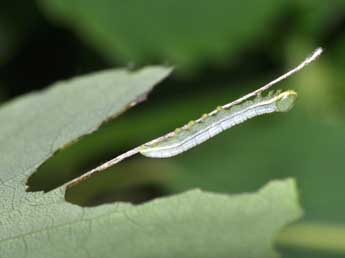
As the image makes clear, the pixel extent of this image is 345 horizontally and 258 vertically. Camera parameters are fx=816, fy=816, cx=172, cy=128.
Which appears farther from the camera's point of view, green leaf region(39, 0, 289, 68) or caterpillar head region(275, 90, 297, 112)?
green leaf region(39, 0, 289, 68)

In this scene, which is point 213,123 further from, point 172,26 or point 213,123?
point 172,26

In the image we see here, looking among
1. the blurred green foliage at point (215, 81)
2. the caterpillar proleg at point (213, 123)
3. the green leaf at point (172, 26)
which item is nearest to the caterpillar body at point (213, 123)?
the caterpillar proleg at point (213, 123)

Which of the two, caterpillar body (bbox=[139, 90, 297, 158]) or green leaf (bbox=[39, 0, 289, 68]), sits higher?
green leaf (bbox=[39, 0, 289, 68])

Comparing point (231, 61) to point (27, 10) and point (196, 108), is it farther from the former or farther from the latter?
point (27, 10)

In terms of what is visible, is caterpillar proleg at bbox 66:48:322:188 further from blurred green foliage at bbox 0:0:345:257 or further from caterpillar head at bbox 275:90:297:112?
blurred green foliage at bbox 0:0:345:257

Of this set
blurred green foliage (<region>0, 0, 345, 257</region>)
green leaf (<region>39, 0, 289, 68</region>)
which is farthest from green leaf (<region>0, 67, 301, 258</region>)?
green leaf (<region>39, 0, 289, 68</region>)

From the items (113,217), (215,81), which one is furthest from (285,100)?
(215,81)

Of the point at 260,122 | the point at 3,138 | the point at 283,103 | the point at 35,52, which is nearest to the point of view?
the point at 283,103

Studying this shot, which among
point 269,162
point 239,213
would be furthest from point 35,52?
point 239,213

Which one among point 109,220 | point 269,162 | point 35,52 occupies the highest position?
point 35,52

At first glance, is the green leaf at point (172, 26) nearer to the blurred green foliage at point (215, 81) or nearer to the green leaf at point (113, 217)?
the blurred green foliage at point (215, 81)
